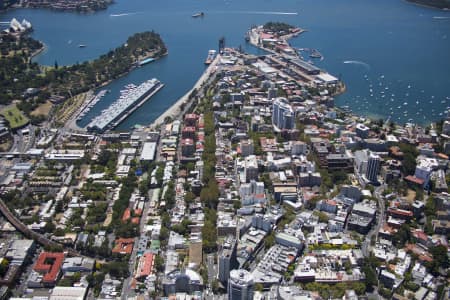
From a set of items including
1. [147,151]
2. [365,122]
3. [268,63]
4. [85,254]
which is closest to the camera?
[85,254]

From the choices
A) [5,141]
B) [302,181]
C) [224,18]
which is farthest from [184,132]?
[224,18]

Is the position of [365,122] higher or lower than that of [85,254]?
higher

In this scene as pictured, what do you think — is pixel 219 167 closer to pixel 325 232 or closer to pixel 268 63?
pixel 325 232

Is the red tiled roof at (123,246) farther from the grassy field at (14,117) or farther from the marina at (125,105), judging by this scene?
the grassy field at (14,117)

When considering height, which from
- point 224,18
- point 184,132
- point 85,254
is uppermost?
point 224,18

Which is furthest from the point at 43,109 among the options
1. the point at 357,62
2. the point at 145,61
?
the point at 357,62

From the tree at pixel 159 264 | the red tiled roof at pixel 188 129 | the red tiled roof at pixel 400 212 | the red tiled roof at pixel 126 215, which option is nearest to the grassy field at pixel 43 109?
the red tiled roof at pixel 188 129

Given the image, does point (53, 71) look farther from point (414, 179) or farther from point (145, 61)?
point (414, 179)

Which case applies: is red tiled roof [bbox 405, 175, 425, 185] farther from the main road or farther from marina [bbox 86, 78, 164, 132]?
marina [bbox 86, 78, 164, 132]
